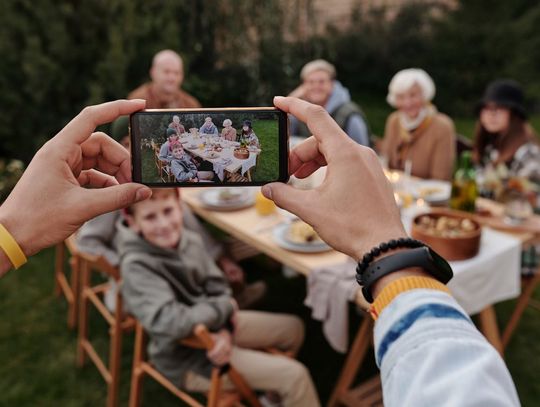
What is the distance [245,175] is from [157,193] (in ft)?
3.83

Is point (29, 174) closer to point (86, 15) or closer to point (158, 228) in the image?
point (158, 228)

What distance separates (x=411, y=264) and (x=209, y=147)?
1.70 ft

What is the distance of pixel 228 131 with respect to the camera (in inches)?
42.6

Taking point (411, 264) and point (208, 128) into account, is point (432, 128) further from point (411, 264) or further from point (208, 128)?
point (411, 264)

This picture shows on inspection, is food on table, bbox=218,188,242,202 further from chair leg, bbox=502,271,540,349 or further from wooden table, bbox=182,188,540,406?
chair leg, bbox=502,271,540,349

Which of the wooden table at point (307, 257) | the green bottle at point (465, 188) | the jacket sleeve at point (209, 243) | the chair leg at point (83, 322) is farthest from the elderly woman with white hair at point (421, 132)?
the chair leg at point (83, 322)

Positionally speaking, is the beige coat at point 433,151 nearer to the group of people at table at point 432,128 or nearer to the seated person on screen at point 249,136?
the group of people at table at point 432,128

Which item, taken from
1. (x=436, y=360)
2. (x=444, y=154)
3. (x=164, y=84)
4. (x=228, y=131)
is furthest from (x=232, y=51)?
(x=436, y=360)

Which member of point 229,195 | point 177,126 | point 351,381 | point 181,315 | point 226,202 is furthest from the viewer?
point 229,195

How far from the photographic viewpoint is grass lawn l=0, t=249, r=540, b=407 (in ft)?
9.18

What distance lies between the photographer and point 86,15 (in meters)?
5.05

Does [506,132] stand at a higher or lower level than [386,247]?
lower

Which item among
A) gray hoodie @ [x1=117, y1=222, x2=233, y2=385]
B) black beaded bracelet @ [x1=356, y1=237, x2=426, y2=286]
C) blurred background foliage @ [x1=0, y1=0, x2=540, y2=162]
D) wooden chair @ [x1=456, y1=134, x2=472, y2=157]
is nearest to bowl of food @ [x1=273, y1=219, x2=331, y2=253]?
gray hoodie @ [x1=117, y1=222, x2=233, y2=385]

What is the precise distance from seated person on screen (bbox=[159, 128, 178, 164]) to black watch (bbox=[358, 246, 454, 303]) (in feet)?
1.71
